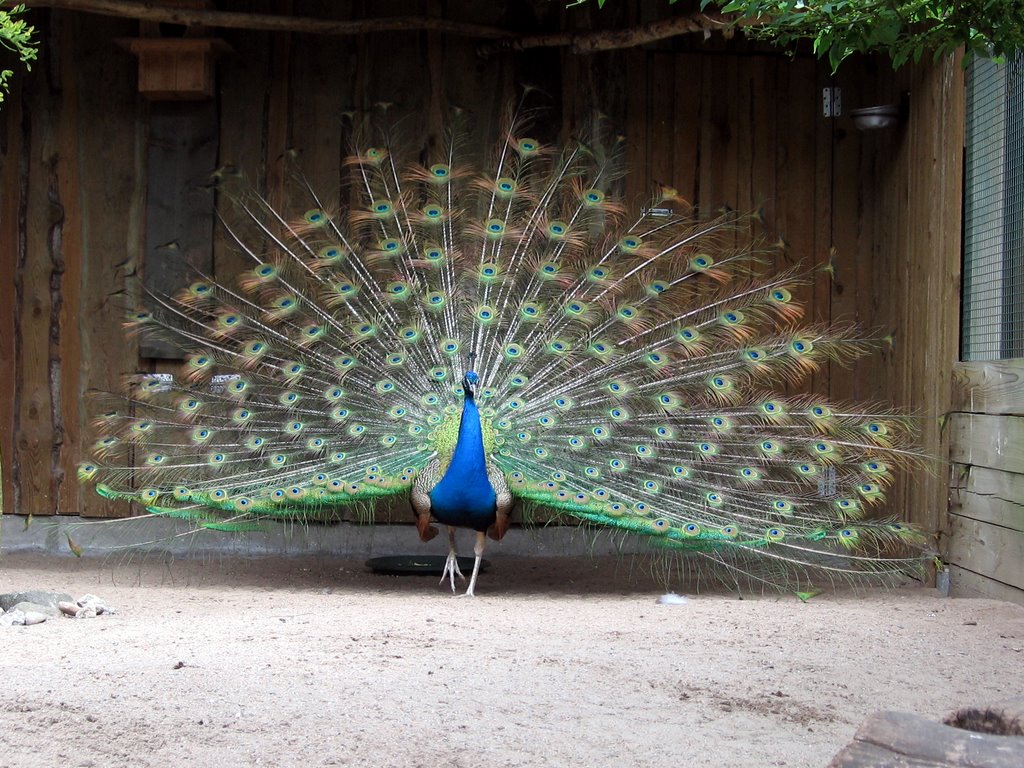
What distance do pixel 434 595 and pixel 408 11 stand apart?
3.56 m

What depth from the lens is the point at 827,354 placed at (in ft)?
22.1

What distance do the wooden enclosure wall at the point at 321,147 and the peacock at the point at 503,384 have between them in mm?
654

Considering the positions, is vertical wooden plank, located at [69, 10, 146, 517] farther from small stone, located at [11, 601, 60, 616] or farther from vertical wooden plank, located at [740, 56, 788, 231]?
vertical wooden plank, located at [740, 56, 788, 231]

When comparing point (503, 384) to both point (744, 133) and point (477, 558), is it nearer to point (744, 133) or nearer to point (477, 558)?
point (477, 558)

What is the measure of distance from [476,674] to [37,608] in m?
2.20

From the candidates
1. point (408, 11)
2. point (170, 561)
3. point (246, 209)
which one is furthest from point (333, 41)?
point (170, 561)

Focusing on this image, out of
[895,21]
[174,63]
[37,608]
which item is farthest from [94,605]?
[895,21]

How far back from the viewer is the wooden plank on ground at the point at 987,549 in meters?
5.92

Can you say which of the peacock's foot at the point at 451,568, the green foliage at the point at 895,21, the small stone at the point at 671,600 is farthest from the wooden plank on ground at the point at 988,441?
the green foliage at the point at 895,21

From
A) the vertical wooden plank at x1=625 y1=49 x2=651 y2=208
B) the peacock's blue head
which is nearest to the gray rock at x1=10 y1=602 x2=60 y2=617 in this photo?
the peacock's blue head

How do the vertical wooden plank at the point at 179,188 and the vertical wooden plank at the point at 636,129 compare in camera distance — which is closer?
the vertical wooden plank at the point at 179,188

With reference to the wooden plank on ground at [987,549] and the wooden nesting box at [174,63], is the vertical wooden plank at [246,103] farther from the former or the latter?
the wooden plank on ground at [987,549]

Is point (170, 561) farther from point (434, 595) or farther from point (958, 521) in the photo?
point (958, 521)

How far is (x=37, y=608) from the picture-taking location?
17.7 feet
